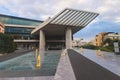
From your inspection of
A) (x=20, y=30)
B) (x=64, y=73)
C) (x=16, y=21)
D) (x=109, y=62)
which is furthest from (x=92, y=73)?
(x=16, y=21)

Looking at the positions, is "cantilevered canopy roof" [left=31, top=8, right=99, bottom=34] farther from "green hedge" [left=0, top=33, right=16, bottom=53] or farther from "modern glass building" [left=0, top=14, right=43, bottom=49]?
"modern glass building" [left=0, top=14, right=43, bottom=49]

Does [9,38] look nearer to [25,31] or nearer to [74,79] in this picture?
[74,79]

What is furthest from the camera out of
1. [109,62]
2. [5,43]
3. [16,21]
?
[16,21]

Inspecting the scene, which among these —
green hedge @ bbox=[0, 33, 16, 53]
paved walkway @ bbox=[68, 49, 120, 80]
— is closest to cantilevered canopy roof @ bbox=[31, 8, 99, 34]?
green hedge @ bbox=[0, 33, 16, 53]

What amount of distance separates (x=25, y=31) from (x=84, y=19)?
1342 inches

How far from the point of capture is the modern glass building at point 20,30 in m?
73.2

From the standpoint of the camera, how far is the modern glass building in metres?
73.2

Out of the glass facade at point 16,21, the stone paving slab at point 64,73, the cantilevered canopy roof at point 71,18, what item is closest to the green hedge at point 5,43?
the cantilevered canopy roof at point 71,18

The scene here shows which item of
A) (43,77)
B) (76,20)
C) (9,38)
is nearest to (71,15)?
(76,20)

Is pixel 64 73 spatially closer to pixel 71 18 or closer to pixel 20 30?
pixel 71 18

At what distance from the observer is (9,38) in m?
35.0

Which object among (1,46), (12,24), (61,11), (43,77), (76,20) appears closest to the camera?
(43,77)

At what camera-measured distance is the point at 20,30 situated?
7569 centimetres

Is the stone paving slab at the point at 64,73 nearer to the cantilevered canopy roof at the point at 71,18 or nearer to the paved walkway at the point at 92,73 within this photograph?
the paved walkway at the point at 92,73
